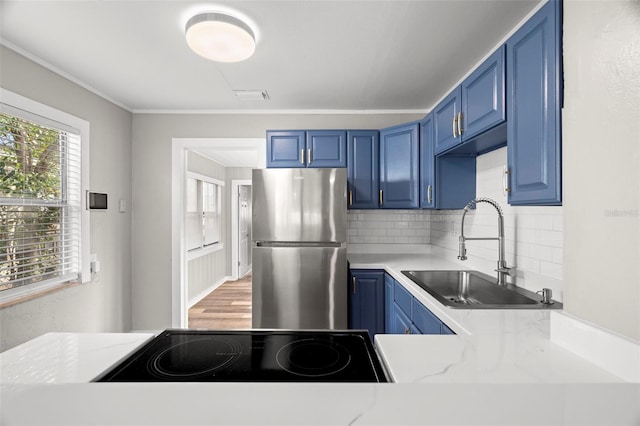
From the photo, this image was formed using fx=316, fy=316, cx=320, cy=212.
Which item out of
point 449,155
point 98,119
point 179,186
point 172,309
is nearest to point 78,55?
point 98,119

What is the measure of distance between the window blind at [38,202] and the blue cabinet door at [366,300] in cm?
224

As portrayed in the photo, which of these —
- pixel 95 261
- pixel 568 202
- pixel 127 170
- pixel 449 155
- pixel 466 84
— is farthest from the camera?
pixel 127 170

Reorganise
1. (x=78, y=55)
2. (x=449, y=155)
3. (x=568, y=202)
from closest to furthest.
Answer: (x=568, y=202) → (x=78, y=55) → (x=449, y=155)

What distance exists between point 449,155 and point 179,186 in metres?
2.57

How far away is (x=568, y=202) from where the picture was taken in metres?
0.88

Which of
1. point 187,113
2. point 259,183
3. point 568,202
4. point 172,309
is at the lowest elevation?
point 172,309

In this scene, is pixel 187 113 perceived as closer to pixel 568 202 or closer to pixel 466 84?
pixel 466 84

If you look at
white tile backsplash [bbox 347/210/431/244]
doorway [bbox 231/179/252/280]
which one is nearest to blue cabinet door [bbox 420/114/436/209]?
white tile backsplash [bbox 347/210/431/244]

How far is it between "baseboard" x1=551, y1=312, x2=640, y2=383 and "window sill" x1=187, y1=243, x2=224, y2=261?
163 inches

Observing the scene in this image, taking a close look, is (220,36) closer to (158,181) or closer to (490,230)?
(158,181)

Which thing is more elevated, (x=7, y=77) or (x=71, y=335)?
(x=7, y=77)

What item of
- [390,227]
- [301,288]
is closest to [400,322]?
[301,288]

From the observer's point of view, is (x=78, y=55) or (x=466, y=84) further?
(x=78, y=55)

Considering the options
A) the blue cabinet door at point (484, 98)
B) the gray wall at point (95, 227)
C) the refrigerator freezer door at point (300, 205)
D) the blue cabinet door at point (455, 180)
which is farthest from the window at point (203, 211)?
the blue cabinet door at point (484, 98)
